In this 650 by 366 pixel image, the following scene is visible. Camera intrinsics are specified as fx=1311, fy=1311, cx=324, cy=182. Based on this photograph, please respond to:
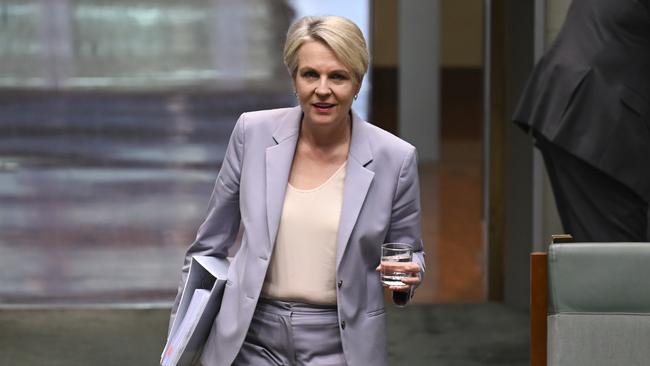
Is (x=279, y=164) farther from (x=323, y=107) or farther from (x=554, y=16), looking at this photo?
(x=554, y=16)

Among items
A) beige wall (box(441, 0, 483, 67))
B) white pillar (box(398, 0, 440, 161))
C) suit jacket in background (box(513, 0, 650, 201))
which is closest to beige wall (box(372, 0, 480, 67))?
beige wall (box(441, 0, 483, 67))

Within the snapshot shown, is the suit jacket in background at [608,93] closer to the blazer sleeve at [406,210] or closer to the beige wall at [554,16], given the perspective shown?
the beige wall at [554,16]

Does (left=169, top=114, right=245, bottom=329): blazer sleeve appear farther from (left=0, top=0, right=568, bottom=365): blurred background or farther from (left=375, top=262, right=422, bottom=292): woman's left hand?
(left=0, top=0, right=568, bottom=365): blurred background

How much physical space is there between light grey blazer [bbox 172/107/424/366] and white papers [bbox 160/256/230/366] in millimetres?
29

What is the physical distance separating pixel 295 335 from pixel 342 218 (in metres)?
0.29

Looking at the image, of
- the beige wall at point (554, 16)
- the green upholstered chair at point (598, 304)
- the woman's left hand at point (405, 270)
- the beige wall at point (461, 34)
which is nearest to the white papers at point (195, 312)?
the woman's left hand at point (405, 270)

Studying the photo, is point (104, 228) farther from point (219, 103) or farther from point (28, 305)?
point (219, 103)

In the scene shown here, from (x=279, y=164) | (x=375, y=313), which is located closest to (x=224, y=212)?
(x=279, y=164)

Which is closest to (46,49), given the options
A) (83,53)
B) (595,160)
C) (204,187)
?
(83,53)

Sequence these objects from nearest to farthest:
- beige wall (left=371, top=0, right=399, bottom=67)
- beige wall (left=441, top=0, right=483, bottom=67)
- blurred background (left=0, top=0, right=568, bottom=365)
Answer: blurred background (left=0, top=0, right=568, bottom=365) → beige wall (left=371, top=0, right=399, bottom=67) → beige wall (left=441, top=0, right=483, bottom=67)

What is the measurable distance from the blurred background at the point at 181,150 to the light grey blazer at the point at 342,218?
264 cm

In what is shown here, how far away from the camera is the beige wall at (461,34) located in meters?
21.1

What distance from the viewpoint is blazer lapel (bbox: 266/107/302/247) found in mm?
2980

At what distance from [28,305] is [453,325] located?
2129 millimetres
